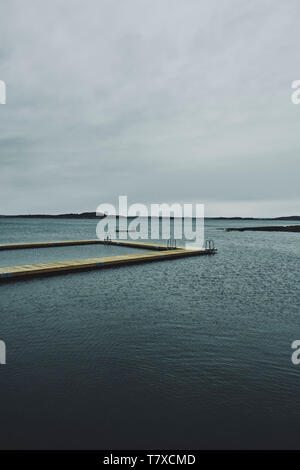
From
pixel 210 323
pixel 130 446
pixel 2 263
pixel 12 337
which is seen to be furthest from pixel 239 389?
pixel 2 263

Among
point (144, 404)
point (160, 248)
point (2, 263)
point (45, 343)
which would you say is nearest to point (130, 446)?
point (144, 404)

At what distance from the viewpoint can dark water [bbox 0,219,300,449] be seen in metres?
6.05

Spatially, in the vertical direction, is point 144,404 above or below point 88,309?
below

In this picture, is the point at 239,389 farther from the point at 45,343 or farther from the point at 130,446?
the point at 45,343

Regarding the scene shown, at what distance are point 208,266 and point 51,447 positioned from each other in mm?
22222

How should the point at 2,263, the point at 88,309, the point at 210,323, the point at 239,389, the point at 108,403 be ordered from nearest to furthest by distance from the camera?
the point at 108,403, the point at 239,389, the point at 210,323, the point at 88,309, the point at 2,263

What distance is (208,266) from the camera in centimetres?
2658

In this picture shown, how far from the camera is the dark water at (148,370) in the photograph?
605 cm

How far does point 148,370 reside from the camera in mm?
8383

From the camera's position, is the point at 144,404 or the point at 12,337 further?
the point at 12,337
